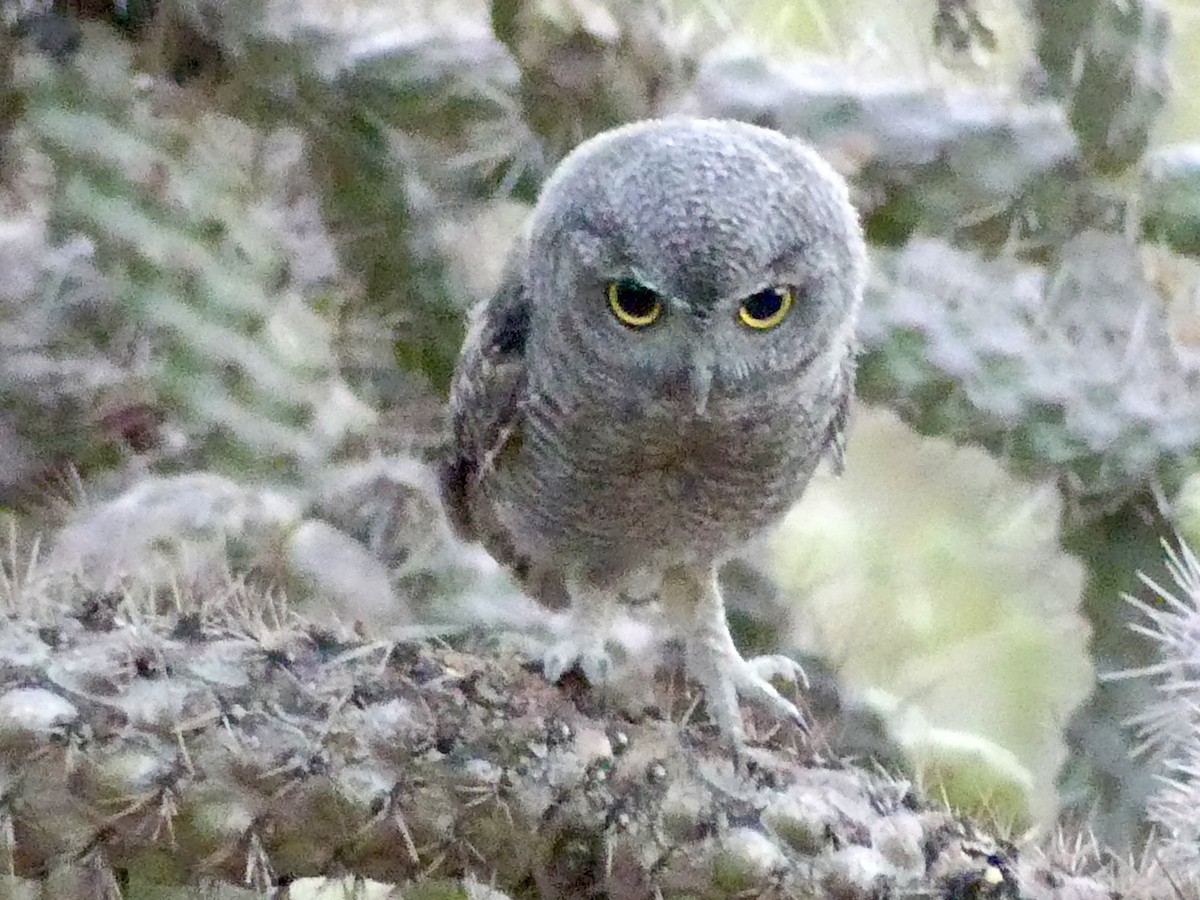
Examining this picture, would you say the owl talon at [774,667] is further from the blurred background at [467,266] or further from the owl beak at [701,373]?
the owl beak at [701,373]

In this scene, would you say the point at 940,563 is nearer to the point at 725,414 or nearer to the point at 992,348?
the point at 992,348

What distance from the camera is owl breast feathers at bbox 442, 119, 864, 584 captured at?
815 mm

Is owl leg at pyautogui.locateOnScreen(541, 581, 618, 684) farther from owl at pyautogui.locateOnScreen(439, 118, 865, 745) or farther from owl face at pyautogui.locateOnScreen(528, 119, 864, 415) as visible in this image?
owl face at pyautogui.locateOnScreen(528, 119, 864, 415)

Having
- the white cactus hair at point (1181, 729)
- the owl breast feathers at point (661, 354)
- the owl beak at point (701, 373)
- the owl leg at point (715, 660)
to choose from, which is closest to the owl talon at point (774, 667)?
the owl leg at point (715, 660)

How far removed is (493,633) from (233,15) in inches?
27.2

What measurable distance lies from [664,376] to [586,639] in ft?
0.84

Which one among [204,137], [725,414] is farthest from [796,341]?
[204,137]

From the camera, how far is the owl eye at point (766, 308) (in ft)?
2.76

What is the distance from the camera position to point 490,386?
3.40ft

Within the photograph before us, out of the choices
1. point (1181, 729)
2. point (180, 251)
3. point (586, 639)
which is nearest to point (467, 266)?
point (180, 251)

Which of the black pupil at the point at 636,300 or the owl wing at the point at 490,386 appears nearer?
the black pupil at the point at 636,300

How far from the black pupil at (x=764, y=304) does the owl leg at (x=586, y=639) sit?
30cm

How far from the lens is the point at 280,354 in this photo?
1301 mm

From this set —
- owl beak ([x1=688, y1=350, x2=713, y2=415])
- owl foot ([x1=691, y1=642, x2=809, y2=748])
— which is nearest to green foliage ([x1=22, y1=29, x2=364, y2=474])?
owl foot ([x1=691, y1=642, x2=809, y2=748])
